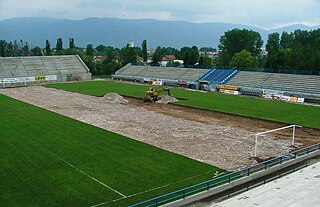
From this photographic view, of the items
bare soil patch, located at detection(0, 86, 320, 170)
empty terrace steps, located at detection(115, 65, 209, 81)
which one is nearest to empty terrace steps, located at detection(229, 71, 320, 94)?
empty terrace steps, located at detection(115, 65, 209, 81)

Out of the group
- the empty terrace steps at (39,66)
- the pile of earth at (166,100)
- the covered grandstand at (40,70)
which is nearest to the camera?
the pile of earth at (166,100)

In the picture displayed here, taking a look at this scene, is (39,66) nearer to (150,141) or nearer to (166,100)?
(166,100)

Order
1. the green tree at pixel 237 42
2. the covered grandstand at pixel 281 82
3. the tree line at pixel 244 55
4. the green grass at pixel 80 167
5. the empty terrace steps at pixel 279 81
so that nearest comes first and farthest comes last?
the green grass at pixel 80 167
the covered grandstand at pixel 281 82
the empty terrace steps at pixel 279 81
the tree line at pixel 244 55
the green tree at pixel 237 42

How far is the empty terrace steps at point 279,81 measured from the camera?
2164 inches

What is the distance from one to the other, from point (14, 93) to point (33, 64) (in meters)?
25.0

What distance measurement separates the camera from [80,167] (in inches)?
871

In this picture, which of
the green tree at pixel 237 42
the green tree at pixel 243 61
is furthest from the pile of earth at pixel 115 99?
the green tree at pixel 237 42

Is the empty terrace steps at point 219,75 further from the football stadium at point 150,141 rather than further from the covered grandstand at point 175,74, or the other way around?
the football stadium at point 150,141

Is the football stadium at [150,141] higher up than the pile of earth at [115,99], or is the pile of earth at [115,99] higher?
the pile of earth at [115,99]

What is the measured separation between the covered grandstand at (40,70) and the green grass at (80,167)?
1832 inches

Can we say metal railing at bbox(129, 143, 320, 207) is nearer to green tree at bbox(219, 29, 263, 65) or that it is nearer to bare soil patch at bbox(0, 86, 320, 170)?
bare soil patch at bbox(0, 86, 320, 170)

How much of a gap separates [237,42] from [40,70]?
214 feet

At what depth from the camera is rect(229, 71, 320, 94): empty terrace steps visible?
5496cm

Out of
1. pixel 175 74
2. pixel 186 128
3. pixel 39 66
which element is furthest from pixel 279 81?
pixel 39 66
